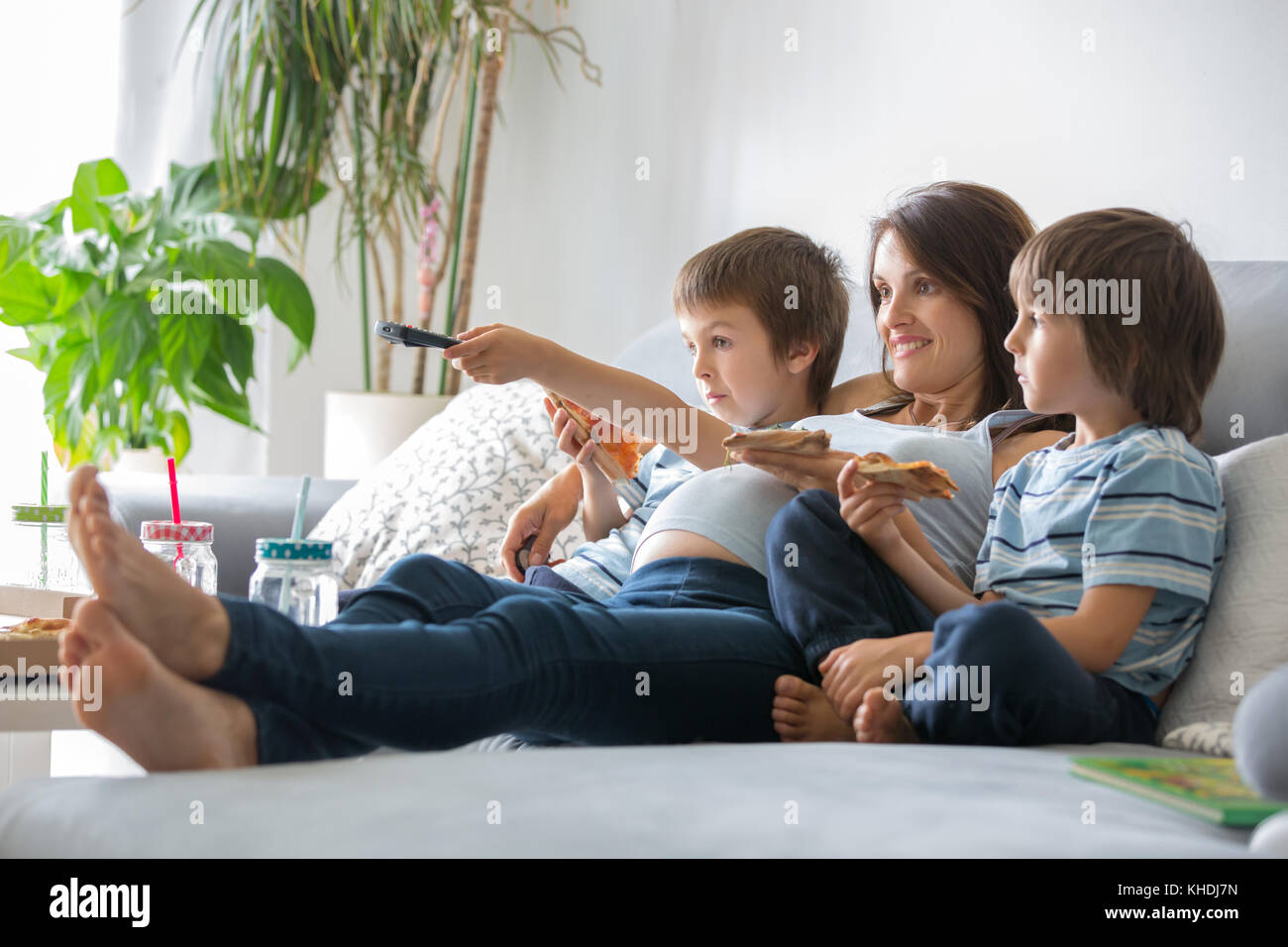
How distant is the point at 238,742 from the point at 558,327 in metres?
2.25

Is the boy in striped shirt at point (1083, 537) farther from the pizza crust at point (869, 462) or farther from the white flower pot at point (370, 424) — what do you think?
the white flower pot at point (370, 424)

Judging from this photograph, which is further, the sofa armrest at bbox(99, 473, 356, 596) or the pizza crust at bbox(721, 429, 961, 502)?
the sofa armrest at bbox(99, 473, 356, 596)

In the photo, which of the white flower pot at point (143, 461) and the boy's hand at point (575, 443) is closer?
the boy's hand at point (575, 443)

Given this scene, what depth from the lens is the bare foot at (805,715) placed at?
1008 mm

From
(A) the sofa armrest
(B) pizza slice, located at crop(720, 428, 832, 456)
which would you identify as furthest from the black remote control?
(A) the sofa armrest

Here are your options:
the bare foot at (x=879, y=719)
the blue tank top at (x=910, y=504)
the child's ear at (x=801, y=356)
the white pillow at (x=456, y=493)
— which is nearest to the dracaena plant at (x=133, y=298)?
the white pillow at (x=456, y=493)

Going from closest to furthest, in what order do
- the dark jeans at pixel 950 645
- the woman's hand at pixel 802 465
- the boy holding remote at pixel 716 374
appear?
the dark jeans at pixel 950 645
the woman's hand at pixel 802 465
the boy holding remote at pixel 716 374

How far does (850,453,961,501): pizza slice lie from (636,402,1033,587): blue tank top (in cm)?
16

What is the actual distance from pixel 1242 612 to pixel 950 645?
0.27 metres

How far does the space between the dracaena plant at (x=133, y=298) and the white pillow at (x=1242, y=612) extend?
7.10 feet

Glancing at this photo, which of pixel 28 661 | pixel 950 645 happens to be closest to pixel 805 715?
pixel 950 645

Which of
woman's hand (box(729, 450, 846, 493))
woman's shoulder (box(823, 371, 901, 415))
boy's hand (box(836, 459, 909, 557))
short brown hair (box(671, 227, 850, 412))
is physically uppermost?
short brown hair (box(671, 227, 850, 412))

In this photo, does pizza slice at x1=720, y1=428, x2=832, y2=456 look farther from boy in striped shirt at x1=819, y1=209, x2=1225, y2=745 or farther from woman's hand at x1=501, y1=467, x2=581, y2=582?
woman's hand at x1=501, y1=467, x2=581, y2=582

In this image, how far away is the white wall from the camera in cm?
154
